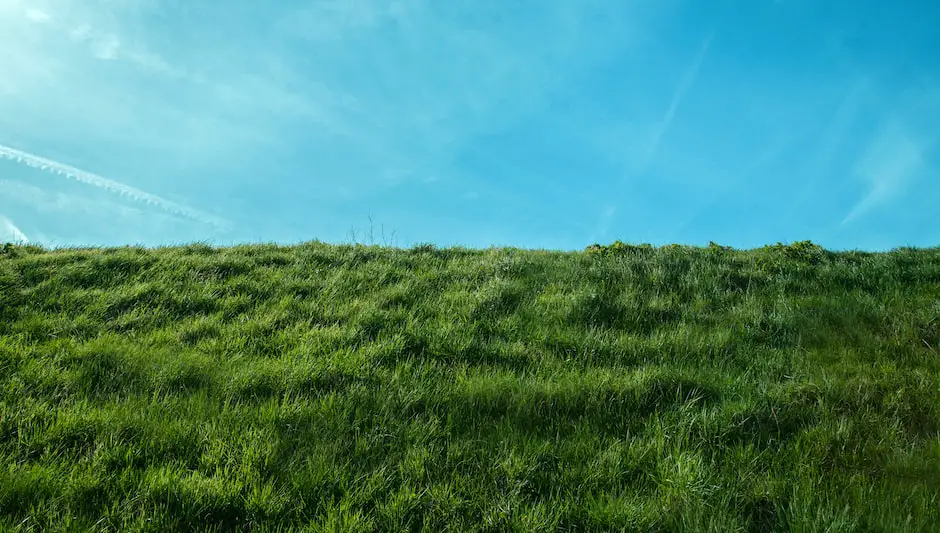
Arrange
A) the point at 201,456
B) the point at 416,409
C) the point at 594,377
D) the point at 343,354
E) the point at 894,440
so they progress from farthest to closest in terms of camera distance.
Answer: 1. the point at 343,354
2. the point at 594,377
3. the point at 416,409
4. the point at 894,440
5. the point at 201,456

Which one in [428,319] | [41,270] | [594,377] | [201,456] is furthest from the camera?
[41,270]

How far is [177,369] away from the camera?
19.5 feet

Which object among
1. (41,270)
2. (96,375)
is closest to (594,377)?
(96,375)

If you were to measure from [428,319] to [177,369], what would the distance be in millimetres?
3028

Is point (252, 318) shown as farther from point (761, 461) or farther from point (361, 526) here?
point (761, 461)

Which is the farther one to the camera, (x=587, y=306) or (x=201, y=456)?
(x=587, y=306)

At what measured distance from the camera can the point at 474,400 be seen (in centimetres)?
531

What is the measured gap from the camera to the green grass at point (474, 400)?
151 inches

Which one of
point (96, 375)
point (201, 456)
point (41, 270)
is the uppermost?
point (41, 270)

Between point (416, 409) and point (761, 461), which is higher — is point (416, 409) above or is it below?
above

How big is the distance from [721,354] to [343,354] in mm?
4458

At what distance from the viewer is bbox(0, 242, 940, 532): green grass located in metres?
3.82

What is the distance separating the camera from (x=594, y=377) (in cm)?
577

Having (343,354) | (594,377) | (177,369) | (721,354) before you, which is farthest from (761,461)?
(177,369)
